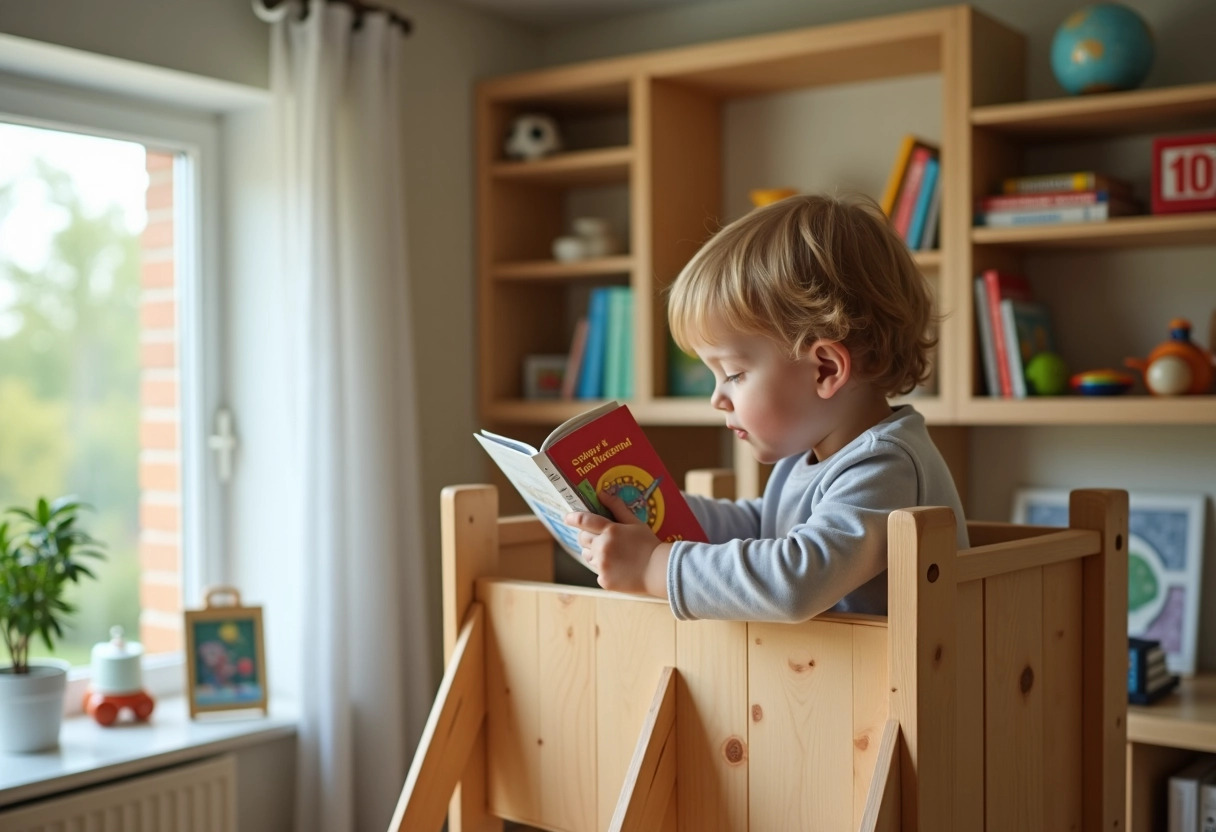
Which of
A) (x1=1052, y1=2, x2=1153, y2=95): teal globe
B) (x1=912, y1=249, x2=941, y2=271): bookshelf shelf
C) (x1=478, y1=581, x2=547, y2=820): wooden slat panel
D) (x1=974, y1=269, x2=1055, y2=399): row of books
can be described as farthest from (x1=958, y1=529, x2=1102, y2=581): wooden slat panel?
(x1=1052, y1=2, x2=1153, y2=95): teal globe

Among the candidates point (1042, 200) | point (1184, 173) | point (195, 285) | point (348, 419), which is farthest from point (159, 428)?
point (1184, 173)

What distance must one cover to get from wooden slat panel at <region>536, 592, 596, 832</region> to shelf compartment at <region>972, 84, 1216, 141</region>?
1562 mm

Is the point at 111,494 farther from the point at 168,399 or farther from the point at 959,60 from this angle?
the point at 959,60

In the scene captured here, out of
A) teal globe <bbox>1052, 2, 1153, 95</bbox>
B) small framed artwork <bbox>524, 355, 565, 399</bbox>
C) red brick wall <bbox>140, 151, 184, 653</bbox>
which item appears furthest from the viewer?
small framed artwork <bbox>524, 355, 565, 399</bbox>

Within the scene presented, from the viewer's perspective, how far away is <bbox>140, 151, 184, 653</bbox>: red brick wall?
8.57 ft

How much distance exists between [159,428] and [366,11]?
1.00 meters

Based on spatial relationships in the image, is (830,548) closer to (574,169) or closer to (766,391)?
(766,391)

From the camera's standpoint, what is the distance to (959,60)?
7.86 feet

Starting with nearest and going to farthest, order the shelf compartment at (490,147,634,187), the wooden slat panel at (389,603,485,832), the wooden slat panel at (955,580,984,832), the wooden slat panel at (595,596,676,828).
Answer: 1. the wooden slat panel at (955,580,984,832)
2. the wooden slat panel at (595,596,676,828)
3. the wooden slat panel at (389,603,485,832)
4. the shelf compartment at (490,147,634,187)

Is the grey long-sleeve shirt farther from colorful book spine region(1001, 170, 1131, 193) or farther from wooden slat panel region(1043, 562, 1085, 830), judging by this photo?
colorful book spine region(1001, 170, 1131, 193)

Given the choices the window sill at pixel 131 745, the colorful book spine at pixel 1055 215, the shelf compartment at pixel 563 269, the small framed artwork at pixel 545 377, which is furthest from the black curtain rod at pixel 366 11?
the window sill at pixel 131 745

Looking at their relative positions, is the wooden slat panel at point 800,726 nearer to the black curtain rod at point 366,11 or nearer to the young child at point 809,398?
the young child at point 809,398

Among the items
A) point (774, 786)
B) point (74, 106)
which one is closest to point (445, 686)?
point (774, 786)

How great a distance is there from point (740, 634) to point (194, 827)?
151cm
